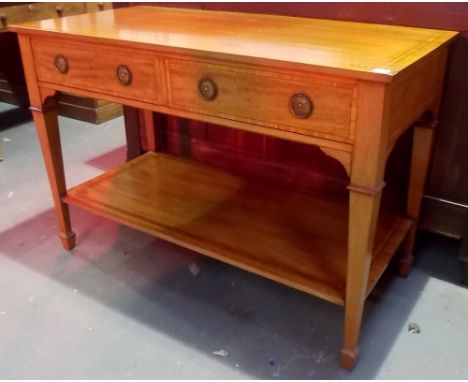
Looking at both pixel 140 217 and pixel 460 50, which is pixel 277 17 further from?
pixel 140 217

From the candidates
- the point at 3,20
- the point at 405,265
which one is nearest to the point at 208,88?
the point at 405,265

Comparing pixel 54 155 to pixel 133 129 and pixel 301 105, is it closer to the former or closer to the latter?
pixel 133 129

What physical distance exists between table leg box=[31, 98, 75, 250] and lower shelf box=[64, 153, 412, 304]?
48mm

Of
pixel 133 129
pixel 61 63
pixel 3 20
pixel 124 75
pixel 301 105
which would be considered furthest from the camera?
pixel 3 20

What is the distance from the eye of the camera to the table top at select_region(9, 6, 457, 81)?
100 centimetres

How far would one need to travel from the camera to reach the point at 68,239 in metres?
1.68

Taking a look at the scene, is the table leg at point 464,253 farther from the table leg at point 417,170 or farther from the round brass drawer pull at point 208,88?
the round brass drawer pull at point 208,88

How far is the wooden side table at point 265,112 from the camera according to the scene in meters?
0.99

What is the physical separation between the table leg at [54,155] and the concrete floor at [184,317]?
9cm

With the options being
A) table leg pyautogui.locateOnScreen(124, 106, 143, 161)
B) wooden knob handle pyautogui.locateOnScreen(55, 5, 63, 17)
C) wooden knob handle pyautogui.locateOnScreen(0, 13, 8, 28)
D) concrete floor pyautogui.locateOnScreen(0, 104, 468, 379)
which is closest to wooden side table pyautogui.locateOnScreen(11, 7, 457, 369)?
concrete floor pyautogui.locateOnScreen(0, 104, 468, 379)

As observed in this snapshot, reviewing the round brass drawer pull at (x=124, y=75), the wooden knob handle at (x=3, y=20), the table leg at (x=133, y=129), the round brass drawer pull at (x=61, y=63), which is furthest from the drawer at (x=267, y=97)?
the wooden knob handle at (x=3, y=20)

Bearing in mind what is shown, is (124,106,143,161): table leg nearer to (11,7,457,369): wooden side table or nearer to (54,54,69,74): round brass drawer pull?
(11,7,457,369): wooden side table

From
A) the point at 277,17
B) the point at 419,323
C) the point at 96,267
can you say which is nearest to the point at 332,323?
the point at 419,323

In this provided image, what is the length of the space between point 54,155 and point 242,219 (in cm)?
58
